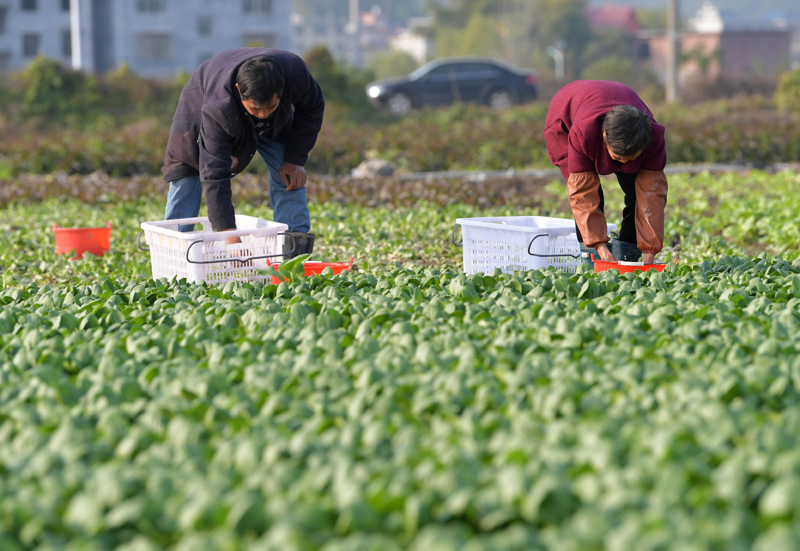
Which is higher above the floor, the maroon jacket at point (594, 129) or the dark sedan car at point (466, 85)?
the dark sedan car at point (466, 85)

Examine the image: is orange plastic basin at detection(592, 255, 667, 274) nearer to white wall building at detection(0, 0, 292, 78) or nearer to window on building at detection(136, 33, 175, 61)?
white wall building at detection(0, 0, 292, 78)

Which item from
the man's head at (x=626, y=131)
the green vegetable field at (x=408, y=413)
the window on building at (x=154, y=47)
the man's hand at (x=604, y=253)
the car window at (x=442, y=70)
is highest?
the window on building at (x=154, y=47)

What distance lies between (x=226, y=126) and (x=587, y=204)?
70.8 inches

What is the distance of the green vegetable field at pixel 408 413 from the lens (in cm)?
184

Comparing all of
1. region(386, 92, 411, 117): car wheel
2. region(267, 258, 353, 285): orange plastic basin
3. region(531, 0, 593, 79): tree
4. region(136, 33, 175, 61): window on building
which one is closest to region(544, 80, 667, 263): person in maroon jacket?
region(267, 258, 353, 285): orange plastic basin

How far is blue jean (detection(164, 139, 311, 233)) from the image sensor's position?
16.4 ft

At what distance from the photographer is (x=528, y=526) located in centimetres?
188

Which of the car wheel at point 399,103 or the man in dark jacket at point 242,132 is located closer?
the man in dark jacket at point 242,132

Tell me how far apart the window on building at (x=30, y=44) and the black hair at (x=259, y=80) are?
41309mm

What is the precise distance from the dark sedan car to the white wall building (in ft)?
61.2

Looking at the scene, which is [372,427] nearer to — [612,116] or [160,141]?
[612,116]

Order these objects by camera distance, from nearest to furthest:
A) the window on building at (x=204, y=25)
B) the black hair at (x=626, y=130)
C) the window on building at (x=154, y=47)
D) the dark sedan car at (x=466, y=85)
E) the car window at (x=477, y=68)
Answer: the black hair at (x=626, y=130), the dark sedan car at (x=466, y=85), the car window at (x=477, y=68), the window on building at (x=154, y=47), the window on building at (x=204, y=25)

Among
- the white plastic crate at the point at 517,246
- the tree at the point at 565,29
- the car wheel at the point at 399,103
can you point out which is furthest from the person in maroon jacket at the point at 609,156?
the tree at the point at 565,29

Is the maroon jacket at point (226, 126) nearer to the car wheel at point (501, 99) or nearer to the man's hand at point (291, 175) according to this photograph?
the man's hand at point (291, 175)
